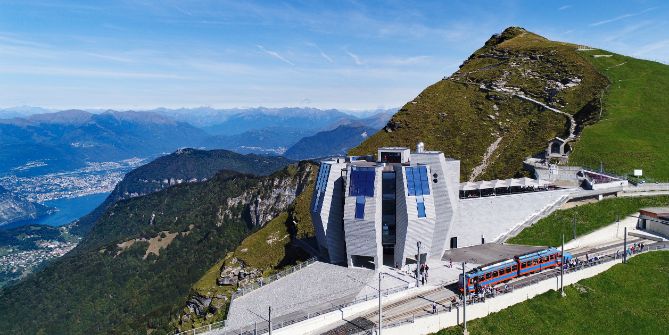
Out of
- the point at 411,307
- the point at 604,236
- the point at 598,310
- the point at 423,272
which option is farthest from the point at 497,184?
the point at 411,307

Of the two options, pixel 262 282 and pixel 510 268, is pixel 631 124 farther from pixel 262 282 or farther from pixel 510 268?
pixel 262 282

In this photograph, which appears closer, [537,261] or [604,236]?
[537,261]

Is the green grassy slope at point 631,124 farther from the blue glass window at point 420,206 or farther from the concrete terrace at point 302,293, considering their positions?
the concrete terrace at point 302,293

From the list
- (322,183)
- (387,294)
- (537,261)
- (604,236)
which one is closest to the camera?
(387,294)

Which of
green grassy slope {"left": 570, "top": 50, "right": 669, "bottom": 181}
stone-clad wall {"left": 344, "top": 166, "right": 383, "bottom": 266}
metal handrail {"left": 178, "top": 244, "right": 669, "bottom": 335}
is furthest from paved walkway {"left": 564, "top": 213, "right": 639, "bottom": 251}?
stone-clad wall {"left": 344, "top": 166, "right": 383, "bottom": 266}

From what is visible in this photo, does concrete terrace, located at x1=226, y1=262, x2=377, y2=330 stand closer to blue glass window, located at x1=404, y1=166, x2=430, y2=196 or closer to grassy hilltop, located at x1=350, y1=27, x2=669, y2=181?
blue glass window, located at x1=404, y1=166, x2=430, y2=196

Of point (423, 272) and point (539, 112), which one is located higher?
point (539, 112)

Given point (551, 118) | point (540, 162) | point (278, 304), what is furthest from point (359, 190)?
point (551, 118)
